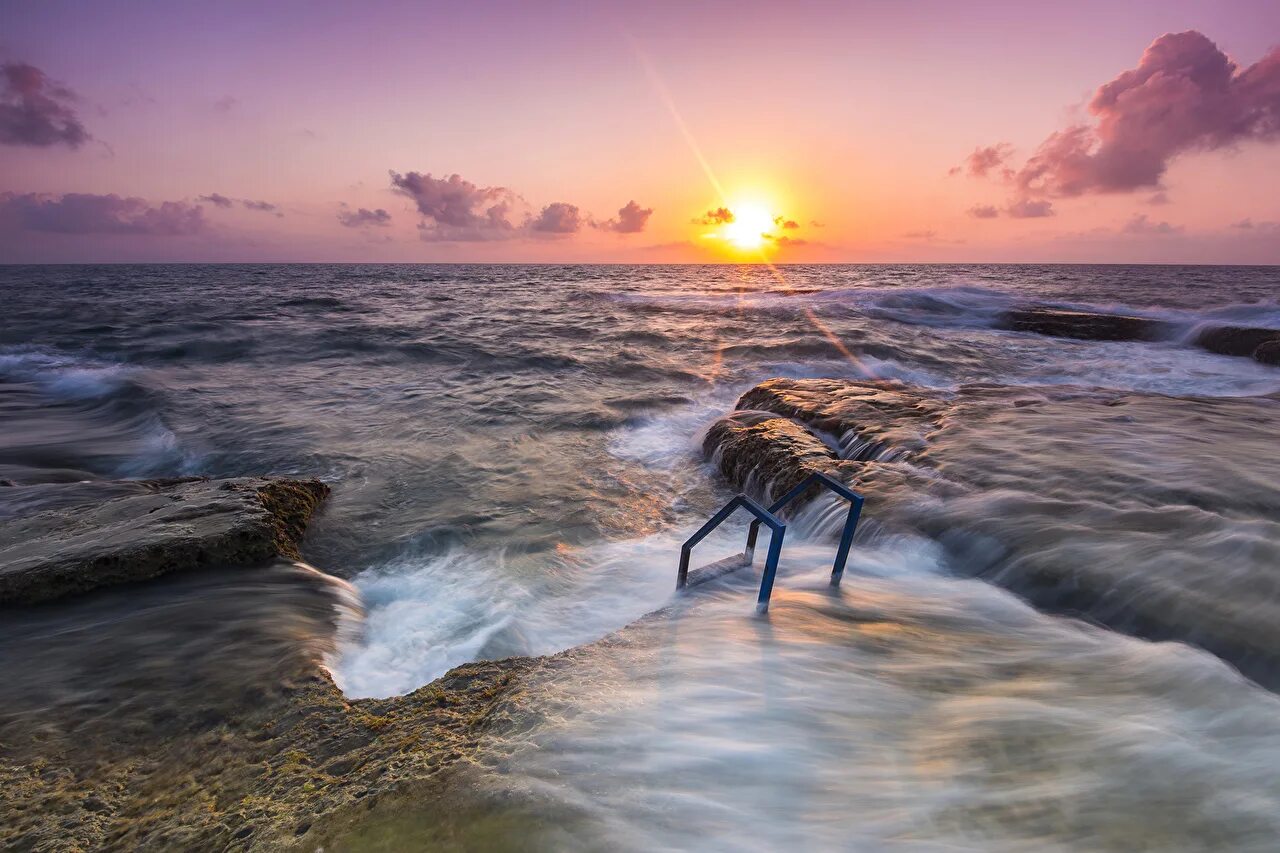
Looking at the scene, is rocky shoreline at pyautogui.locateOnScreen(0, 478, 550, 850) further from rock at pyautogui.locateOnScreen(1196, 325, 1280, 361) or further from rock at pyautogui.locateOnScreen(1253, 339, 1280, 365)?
rock at pyautogui.locateOnScreen(1196, 325, 1280, 361)

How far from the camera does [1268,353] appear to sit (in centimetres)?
1500

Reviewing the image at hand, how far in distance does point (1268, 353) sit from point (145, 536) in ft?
74.9

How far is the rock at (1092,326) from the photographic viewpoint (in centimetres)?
2050

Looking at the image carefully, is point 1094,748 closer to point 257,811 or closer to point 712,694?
point 712,694

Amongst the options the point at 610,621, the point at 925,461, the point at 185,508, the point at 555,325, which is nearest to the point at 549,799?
the point at 610,621

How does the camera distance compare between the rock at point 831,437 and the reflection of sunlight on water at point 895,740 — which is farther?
the rock at point 831,437

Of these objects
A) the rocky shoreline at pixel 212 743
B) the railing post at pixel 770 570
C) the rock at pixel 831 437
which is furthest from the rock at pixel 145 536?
the rock at pixel 831 437

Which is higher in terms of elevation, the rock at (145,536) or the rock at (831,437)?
the rock at (831,437)

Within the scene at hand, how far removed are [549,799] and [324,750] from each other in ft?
4.07

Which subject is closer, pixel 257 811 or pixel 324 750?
pixel 257 811

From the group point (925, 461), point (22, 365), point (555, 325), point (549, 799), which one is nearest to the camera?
point (549, 799)

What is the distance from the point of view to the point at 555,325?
25406 mm

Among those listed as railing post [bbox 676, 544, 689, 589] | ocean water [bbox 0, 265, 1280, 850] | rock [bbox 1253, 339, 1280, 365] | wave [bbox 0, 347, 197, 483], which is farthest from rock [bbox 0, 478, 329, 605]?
rock [bbox 1253, 339, 1280, 365]

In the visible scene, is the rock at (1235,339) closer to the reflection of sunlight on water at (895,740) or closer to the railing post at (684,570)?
the reflection of sunlight on water at (895,740)
